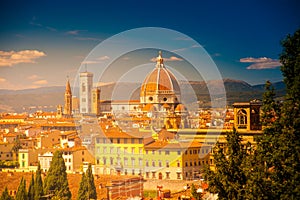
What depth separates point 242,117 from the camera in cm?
838

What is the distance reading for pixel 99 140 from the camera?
16328 mm

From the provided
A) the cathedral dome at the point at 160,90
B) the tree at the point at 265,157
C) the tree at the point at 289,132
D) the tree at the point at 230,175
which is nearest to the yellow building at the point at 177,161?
the tree at the point at 230,175

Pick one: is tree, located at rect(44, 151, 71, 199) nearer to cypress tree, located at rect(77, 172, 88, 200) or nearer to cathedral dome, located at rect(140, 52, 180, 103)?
cypress tree, located at rect(77, 172, 88, 200)

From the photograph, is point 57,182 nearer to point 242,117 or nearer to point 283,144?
point 242,117

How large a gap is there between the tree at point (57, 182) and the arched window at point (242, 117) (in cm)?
425

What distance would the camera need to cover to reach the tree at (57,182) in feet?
37.3

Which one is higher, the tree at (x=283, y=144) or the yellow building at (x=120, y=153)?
the tree at (x=283, y=144)

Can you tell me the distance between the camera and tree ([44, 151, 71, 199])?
11.4 metres

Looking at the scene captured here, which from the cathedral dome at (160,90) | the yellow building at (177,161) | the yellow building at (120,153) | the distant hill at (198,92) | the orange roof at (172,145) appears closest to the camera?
the yellow building at (177,161)

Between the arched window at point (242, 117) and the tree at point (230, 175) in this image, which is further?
the arched window at point (242, 117)

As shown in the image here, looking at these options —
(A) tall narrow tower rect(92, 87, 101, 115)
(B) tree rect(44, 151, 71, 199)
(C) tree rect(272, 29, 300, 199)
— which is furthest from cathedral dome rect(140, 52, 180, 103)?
(C) tree rect(272, 29, 300, 199)

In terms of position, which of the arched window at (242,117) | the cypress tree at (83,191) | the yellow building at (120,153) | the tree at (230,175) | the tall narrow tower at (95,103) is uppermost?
the tall narrow tower at (95,103)

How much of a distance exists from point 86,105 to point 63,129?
37.7 ft

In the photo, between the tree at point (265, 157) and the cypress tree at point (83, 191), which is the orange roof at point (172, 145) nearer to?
the cypress tree at point (83, 191)
